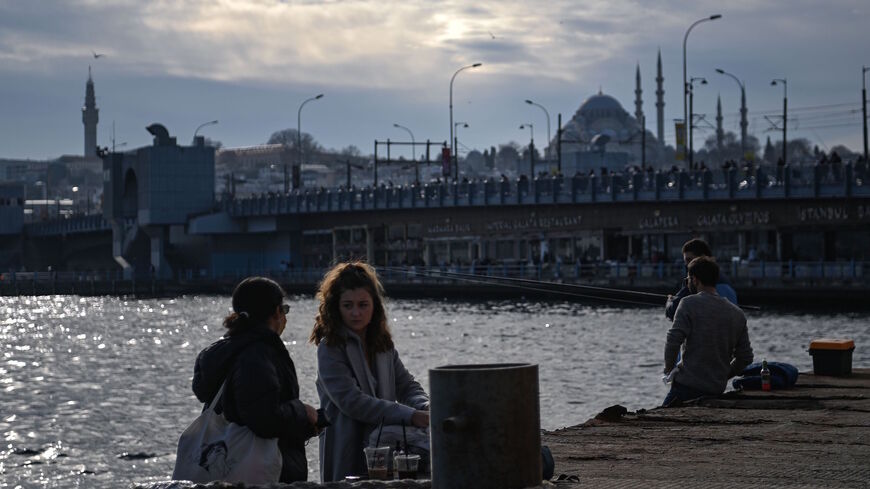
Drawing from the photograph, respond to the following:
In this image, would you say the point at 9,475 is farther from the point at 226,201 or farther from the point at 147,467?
the point at 226,201

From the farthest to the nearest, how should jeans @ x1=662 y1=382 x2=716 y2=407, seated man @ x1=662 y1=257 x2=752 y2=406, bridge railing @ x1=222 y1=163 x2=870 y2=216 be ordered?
bridge railing @ x1=222 y1=163 x2=870 y2=216
jeans @ x1=662 y1=382 x2=716 y2=407
seated man @ x1=662 y1=257 x2=752 y2=406

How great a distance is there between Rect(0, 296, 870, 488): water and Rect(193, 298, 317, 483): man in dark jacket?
11.1 metres

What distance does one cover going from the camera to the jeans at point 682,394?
14117 millimetres

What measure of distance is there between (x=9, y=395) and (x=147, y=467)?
509 inches

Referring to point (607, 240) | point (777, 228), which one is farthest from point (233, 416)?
point (607, 240)

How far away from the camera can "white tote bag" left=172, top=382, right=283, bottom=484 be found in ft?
27.3

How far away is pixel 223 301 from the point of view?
90.0 m

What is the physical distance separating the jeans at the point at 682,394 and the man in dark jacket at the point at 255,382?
6.41 metres

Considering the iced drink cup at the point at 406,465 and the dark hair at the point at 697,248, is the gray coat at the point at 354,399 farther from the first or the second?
the dark hair at the point at 697,248

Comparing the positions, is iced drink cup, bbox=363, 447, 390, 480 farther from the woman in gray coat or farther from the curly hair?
the curly hair

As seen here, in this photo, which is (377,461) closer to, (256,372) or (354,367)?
(354,367)

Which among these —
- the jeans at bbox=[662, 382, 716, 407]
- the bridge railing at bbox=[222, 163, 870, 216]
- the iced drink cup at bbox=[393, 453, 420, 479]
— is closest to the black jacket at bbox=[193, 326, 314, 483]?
the iced drink cup at bbox=[393, 453, 420, 479]

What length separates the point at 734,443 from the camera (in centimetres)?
1188

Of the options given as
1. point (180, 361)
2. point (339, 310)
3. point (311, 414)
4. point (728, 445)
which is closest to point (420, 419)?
point (311, 414)
